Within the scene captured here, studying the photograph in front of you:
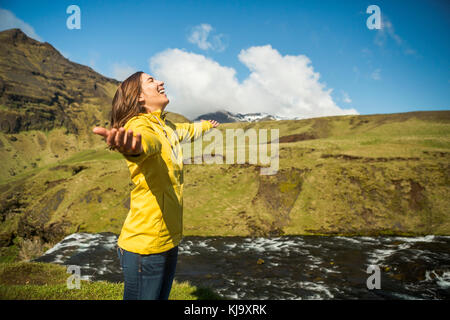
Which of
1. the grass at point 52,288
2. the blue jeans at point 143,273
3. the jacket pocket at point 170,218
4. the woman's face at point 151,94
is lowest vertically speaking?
the grass at point 52,288

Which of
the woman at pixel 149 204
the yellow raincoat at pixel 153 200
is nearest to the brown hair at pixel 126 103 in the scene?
the woman at pixel 149 204

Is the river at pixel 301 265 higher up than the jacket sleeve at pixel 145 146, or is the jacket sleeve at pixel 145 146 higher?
the jacket sleeve at pixel 145 146

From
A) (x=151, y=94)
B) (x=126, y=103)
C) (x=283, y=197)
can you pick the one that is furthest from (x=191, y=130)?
(x=283, y=197)

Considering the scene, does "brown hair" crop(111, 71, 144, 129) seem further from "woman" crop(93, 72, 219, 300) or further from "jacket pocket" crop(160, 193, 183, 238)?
"jacket pocket" crop(160, 193, 183, 238)

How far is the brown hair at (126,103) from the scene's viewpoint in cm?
307

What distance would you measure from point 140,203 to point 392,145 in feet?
158

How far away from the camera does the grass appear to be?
8.98 m

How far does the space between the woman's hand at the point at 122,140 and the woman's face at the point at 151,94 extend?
129 cm

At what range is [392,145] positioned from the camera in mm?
41531

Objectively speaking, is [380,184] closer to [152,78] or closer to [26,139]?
[152,78]

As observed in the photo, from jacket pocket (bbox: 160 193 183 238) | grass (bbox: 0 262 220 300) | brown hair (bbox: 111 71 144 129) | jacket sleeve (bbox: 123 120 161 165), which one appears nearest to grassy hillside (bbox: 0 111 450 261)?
grass (bbox: 0 262 220 300)

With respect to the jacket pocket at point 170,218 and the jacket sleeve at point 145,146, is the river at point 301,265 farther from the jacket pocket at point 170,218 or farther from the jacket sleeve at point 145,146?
the jacket sleeve at point 145,146

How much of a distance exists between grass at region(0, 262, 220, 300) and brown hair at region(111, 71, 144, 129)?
28.2 ft
